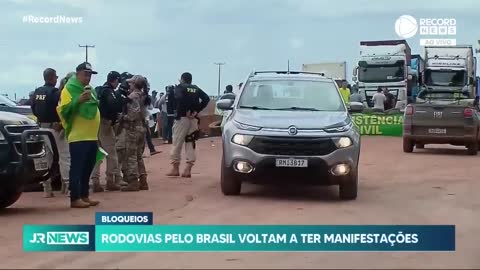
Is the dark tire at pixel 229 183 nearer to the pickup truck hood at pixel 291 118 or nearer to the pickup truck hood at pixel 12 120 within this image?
the pickup truck hood at pixel 291 118

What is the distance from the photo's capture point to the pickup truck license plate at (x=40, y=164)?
9.98 m

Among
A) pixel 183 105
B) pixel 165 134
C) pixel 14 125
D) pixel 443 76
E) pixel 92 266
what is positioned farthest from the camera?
pixel 443 76

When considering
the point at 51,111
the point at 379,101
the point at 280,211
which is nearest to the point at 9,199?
the point at 51,111

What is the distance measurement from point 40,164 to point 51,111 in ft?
4.78

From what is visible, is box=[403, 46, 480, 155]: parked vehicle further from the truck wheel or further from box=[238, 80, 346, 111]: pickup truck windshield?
box=[238, 80, 346, 111]: pickup truck windshield

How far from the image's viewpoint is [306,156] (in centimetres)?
1048

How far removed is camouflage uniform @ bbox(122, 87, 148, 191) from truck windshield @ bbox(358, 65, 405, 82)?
25.6 metres

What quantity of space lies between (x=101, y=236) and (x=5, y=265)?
87 cm

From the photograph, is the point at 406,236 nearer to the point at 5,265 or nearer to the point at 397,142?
the point at 5,265

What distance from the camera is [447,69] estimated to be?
3556cm

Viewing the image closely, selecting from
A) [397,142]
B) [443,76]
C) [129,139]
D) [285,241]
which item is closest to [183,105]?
[129,139]

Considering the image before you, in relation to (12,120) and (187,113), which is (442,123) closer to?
(187,113)

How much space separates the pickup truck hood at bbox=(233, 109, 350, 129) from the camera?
35.0 ft

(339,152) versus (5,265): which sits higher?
(339,152)
